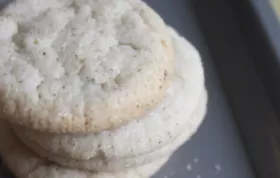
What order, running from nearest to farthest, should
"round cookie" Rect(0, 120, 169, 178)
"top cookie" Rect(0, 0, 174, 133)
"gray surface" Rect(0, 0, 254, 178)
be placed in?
"top cookie" Rect(0, 0, 174, 133) < "round cookie" Rect(0, 120, 169, 178) < "gray surface" Rect(0, 0, 254, 178)

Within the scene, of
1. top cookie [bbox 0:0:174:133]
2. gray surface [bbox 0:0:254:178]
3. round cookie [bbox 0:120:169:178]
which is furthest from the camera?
gray surface [bbox 0:0:254:178]

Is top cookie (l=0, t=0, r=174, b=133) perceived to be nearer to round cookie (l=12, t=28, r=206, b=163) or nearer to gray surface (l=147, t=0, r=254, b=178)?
round cookie (l=12, t=28, r=206, b=163)

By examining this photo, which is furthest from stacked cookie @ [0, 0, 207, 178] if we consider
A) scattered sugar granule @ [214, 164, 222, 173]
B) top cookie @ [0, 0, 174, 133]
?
scattered sugar granule @ [214, 164, 222, 173]

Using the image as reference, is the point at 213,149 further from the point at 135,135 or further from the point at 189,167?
the point at 135,135

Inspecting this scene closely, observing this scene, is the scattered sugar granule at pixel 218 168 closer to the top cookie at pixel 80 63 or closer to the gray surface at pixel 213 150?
the gray surface at pixel 213 150

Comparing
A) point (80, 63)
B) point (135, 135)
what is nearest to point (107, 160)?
point (135, 135)

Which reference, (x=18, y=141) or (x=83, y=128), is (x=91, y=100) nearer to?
(x=83, y=128)

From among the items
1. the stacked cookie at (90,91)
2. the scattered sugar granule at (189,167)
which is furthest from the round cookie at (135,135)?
the scattered sugar granule at (189,167)

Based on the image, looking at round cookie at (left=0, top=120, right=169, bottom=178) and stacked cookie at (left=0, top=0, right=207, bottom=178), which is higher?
stacked cookie at (left=0, top=0, right=207, bottom=178)
